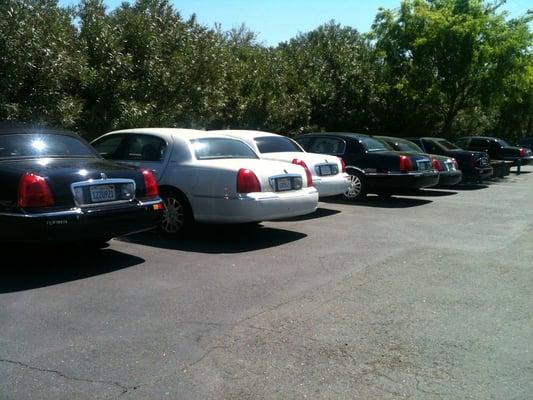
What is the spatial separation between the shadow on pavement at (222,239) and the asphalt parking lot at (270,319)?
0.13 ft

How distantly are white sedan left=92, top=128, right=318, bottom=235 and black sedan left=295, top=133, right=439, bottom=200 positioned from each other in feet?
14.1

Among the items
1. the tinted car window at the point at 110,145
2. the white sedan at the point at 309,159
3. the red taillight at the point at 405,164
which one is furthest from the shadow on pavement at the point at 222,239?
the red taillight at the point at 405,164

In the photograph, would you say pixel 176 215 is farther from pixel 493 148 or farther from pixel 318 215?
pixel 493 148

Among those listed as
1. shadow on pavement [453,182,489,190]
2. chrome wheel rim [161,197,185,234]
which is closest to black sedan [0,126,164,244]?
chrome wheel rim [161,197,185,234]

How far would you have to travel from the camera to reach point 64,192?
238 inches

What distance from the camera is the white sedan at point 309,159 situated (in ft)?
35.0

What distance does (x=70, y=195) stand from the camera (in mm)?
6098

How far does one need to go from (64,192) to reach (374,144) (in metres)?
8.83

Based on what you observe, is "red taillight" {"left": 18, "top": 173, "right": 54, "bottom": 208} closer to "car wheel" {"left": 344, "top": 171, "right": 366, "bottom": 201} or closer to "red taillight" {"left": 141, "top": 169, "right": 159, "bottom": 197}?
"red taillight" {"left": 141, "top": 169, "right": 159, "bottom": 197}

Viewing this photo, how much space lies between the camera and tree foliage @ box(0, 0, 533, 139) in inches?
422

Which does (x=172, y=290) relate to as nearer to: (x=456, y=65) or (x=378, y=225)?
(x=378, y=225)

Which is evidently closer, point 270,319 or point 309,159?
point 270,319

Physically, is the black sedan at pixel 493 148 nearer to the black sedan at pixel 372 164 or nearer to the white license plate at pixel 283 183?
the black sedan at pixel 372 164

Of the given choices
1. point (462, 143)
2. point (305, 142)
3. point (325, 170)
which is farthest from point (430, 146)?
point (325, 170)
